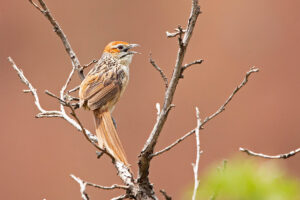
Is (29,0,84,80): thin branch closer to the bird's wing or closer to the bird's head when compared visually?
the bird's wing

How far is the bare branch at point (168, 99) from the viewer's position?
247 cm

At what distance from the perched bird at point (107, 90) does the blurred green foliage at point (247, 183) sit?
2634 mm

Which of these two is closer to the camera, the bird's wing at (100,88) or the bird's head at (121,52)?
the bird's wing at (100,88)

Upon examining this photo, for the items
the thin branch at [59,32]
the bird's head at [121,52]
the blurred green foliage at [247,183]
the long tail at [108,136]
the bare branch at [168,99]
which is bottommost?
the blurred green foliage at [247,183]

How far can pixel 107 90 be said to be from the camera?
4.57m

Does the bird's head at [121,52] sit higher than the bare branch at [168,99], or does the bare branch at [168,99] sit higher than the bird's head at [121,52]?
the bird's head at [121,52]

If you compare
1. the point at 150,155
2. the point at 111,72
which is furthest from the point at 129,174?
the point at 111,72

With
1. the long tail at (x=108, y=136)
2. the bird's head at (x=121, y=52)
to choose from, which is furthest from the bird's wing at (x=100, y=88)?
the bird's head at (x=121, y=52)

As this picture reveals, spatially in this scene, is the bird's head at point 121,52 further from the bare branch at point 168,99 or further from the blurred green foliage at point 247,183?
the blurred green foliage at point 247,183

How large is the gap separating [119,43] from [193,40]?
25.4ft

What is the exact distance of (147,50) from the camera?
41.5 feet

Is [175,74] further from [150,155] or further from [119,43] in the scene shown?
[119,43]

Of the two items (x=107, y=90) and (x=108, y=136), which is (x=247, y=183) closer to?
(x=108, y=136)

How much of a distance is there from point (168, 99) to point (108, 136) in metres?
1.40
